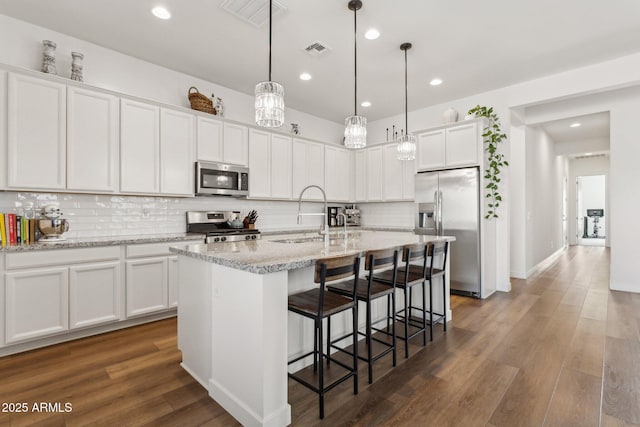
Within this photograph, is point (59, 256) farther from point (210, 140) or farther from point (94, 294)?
point (210, 140)

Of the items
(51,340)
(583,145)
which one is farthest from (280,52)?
(583,145)

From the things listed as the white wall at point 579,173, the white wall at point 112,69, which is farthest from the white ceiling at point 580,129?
the white wall at point 112,69

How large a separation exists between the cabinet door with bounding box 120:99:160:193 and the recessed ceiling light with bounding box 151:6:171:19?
100cm

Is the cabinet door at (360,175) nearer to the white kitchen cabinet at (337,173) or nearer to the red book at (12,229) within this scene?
the white kitchen cabinet at (337,173)

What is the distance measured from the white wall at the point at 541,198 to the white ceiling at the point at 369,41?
228 centimetres

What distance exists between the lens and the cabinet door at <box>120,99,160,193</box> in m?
3.37

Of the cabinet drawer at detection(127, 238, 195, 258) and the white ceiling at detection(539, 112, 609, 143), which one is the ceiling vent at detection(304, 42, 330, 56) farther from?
the white ceiling at detection(539, 112, 609, 143)

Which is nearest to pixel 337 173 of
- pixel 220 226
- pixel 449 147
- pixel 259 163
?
pixel 259 163

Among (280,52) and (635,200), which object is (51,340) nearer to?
(280,52)

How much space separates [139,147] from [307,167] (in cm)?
256

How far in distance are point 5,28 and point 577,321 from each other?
6364 mm

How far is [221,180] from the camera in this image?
13.6 ft

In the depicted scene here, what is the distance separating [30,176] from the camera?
2828mm

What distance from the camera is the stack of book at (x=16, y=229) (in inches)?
108
